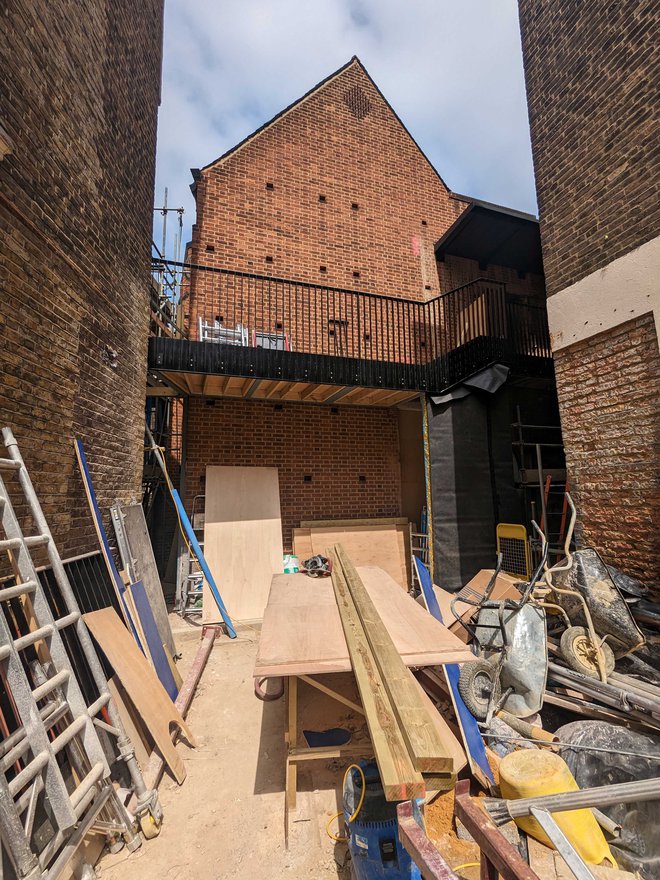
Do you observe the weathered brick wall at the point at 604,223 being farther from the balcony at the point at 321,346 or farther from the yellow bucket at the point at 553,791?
the yellow bucket at the point at 553,791

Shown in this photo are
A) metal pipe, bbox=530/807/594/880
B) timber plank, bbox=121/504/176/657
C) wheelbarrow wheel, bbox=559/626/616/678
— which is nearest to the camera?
metal pipe, bbox=530/807/594/880

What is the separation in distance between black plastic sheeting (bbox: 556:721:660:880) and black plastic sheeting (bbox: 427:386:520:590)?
314 centimetres

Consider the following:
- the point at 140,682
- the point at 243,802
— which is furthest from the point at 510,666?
the point at 140,682

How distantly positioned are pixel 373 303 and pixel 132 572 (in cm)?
639

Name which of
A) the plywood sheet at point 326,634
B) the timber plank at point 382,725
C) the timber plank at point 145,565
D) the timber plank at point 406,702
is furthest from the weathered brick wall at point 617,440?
the timber plank at point 145,565

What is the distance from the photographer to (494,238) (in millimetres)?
8469

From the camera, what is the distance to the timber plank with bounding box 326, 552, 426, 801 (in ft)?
4.68

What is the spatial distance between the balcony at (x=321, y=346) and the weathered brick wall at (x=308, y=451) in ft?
1.54

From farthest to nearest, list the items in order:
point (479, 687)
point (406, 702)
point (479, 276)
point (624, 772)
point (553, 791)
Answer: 1. point (479, 276)
2. point (479, 687)
3. point (624, 772)
4. point (553, 791)
5. point (406, 702)

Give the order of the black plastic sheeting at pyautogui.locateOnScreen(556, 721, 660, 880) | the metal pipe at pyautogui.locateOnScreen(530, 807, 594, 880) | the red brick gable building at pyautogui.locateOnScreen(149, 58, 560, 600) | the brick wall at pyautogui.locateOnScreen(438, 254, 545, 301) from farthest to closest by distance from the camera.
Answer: the brick wall at pyautogui.locateOnScreen(438, 254, 545, 301)
the red brick gable building at pyautogui.locateOnScreen(149, 58, 560, 600)
the black plastic sheeting at pyautogui.locateOnScreen(556, 721, 660, 880)
the metal pipe at pyautogui.locateOnScreen(530, 807, 594, 880)

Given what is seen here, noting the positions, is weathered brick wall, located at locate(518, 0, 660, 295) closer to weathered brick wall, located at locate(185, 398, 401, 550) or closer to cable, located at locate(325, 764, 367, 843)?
weathered brick wall, located at locate(185, 398, 401, 550)

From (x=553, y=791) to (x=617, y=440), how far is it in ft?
10.4

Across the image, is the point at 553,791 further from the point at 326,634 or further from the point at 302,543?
the point at 302,543

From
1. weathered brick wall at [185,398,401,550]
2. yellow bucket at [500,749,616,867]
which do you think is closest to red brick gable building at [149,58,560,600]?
weathered brick wall at [185,398,401,550]
